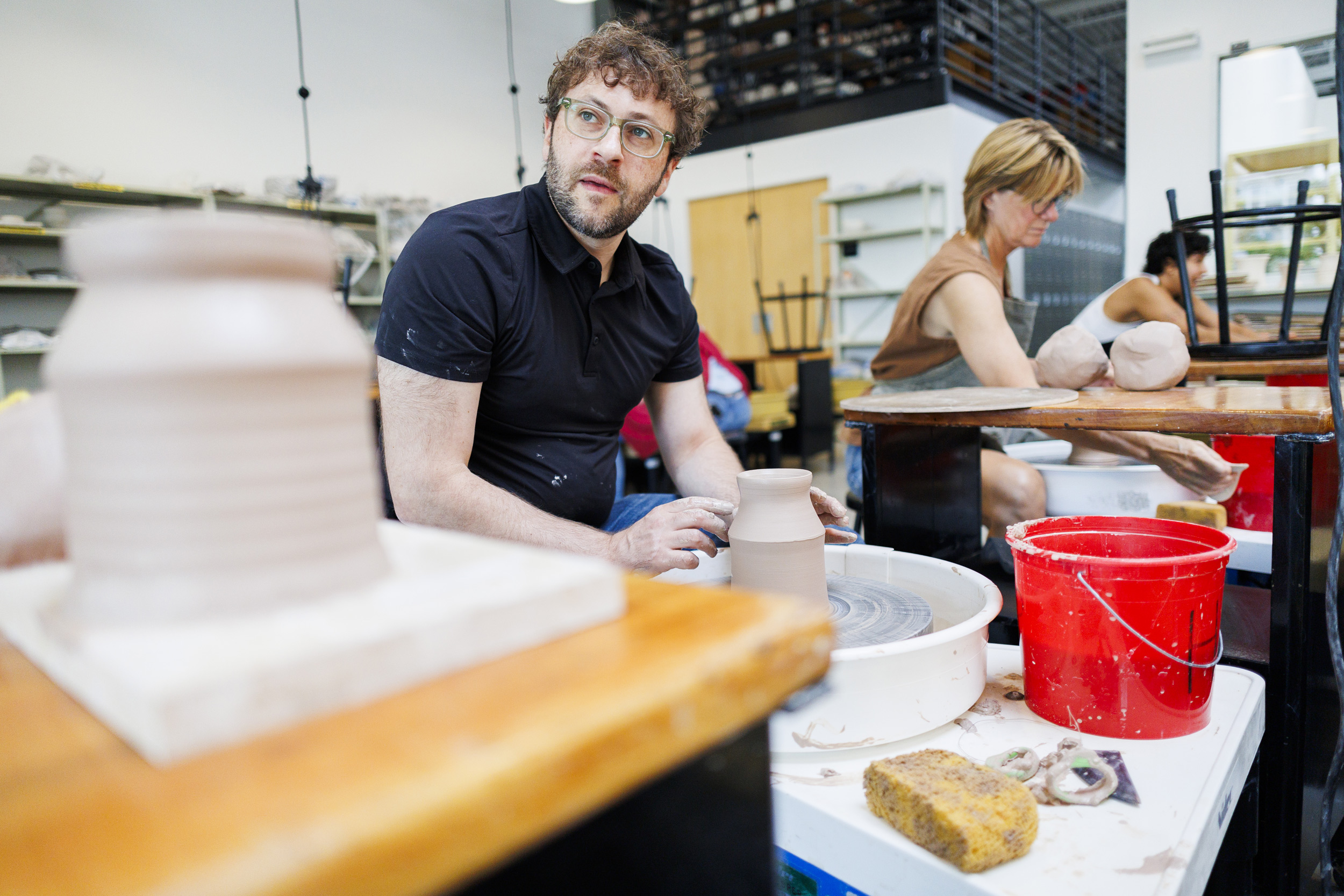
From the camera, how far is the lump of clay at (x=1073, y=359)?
5.84 feet

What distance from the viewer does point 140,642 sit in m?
0.34

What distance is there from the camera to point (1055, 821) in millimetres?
804

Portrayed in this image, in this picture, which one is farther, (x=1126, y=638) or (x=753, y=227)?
A: (x=753, y=227)

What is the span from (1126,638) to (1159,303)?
2.79 metres

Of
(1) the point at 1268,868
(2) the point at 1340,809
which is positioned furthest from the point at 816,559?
(2) the point at 1340,809

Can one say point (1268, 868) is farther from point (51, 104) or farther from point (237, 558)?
point (51, 104)

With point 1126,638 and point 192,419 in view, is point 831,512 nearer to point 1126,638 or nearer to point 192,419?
point 1126,638

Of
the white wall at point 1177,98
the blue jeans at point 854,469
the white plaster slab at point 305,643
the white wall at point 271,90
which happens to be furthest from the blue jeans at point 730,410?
the white wall at point 271,90

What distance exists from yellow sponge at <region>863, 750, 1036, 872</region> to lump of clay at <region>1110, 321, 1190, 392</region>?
112 centimetres

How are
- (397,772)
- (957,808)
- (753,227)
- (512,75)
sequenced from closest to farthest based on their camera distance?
(397,772) < (957,808) < (512,75) < (753,227)

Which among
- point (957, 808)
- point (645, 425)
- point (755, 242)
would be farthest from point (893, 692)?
point (755, 242)

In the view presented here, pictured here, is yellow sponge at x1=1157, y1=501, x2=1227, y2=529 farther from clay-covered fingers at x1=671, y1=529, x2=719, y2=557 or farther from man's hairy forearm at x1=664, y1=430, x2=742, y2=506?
clay-covered fingers at x1=671, y1=529, x2=719, y2=557

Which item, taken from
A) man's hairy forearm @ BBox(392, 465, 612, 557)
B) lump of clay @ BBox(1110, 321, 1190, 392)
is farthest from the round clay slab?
man's hairy forearm @ BBox(392, 465, 612, 557)

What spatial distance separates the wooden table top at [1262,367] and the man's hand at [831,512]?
1312 millimetres
